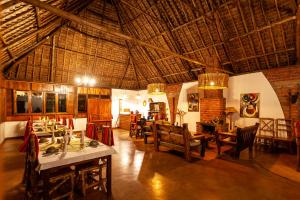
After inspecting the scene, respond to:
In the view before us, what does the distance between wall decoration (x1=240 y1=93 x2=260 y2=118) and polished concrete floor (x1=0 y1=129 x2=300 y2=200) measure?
6.82 feet

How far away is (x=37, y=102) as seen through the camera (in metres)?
8.88

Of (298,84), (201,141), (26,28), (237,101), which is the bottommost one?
(201,141)

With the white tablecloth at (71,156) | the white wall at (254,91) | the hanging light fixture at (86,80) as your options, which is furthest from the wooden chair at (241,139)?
the hanging light fixture at (86,80)

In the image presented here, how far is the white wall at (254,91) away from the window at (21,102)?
10.1m

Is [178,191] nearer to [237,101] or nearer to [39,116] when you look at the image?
[237,101]

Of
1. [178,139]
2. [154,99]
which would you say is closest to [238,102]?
[178,139]

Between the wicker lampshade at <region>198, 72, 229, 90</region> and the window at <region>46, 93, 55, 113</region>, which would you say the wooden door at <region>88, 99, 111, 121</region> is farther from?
the wicker lampshade at <region>198, 72, 229, 90</region>

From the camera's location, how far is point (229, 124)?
7578 millimetres

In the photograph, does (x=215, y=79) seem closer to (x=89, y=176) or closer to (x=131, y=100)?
(x=89, y=176)

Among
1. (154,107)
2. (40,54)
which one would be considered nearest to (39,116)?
(40,54)

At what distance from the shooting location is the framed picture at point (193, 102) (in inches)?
351

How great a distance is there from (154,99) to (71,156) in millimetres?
8981

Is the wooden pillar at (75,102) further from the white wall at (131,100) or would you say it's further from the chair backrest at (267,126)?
the chair backrest at (267,126)

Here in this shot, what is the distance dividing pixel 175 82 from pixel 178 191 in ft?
25.0
